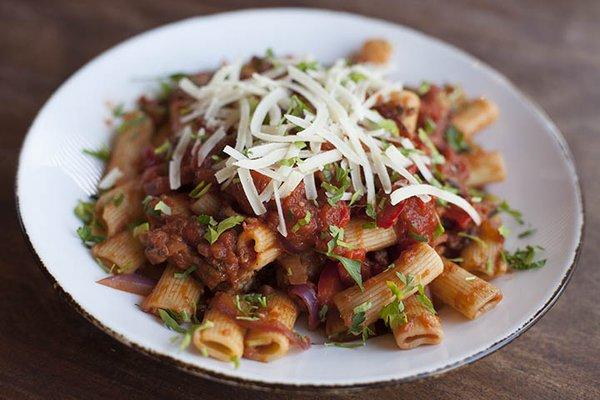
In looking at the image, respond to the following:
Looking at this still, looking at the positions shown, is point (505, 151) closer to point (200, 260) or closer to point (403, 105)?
point (403, 105)

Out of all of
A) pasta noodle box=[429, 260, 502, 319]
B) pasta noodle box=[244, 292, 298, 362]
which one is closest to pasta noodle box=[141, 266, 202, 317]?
pasta noodle box=[244, 292, 298, 362]

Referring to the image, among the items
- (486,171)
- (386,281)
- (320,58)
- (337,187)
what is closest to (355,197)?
(337,187)

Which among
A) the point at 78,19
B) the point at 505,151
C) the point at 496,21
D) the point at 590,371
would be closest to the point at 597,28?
the point at 496,21

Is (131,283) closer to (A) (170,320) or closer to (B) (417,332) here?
(A) (170,320)

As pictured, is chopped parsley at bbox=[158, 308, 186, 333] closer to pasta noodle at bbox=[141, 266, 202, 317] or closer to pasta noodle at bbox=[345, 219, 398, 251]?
pasta noodle at bbox=[141, 266, 202, 317]

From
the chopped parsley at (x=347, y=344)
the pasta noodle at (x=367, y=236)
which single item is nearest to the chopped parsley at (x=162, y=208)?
the pasta noodle at (x=367, y=236)
